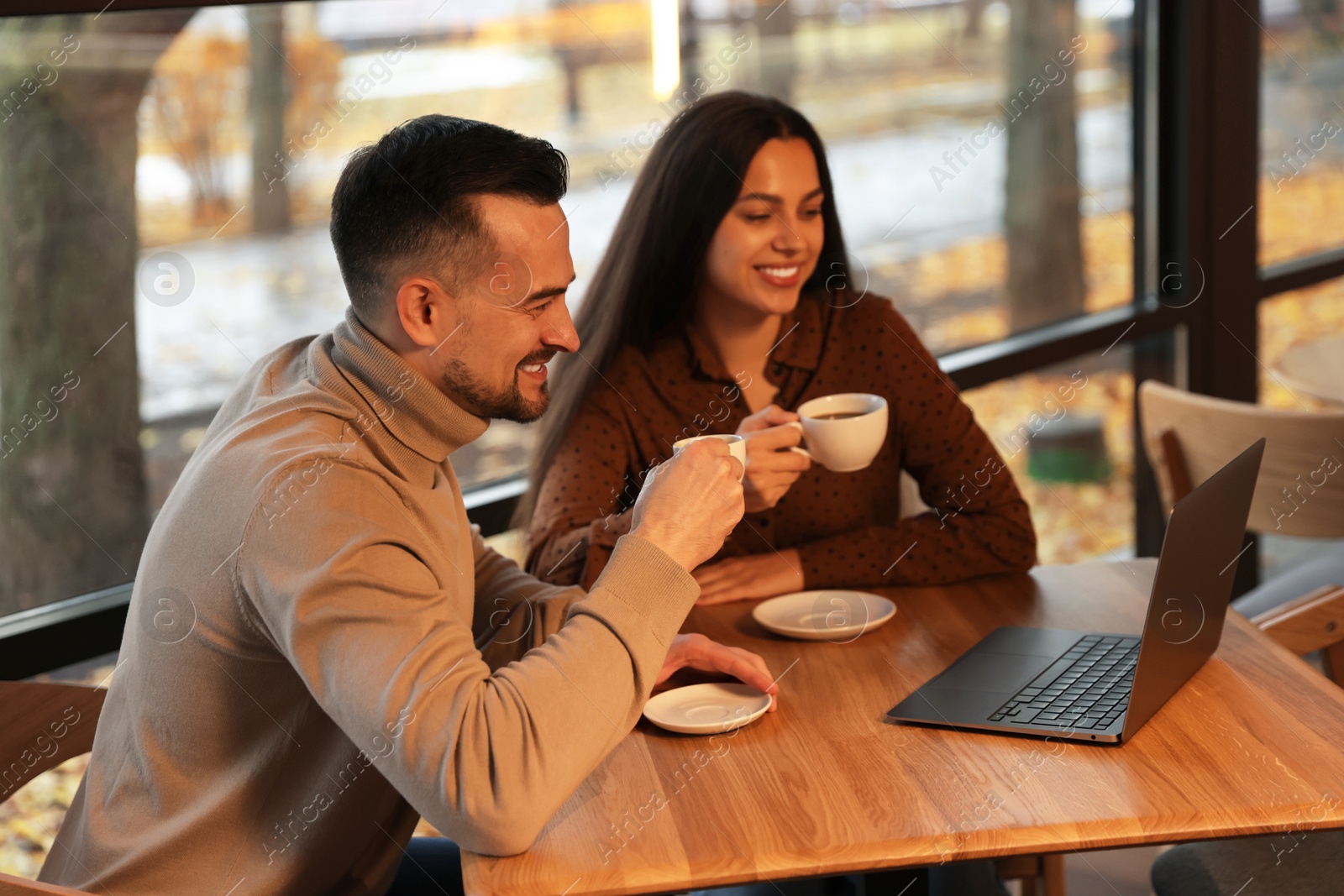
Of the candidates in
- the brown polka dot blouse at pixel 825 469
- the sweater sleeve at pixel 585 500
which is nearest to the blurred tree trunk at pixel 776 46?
the brown polka dot blouse at pixel 825 469

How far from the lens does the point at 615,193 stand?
2.68m

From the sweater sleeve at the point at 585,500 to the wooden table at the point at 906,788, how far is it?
43 centimetres

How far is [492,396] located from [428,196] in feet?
0.72

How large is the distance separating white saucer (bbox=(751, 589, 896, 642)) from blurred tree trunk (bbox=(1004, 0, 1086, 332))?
188 cm

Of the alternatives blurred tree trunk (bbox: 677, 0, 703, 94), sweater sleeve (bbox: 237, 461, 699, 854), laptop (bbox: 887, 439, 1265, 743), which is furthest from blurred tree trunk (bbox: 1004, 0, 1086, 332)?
sweater sleeve (bbox: 237, 461, 699, 854)

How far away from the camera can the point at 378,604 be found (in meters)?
1.12

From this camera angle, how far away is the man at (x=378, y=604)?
3.61ft

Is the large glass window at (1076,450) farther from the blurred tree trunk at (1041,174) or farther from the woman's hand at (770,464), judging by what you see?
the woman's hand at (770,464)

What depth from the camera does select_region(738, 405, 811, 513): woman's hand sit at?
1.64 m

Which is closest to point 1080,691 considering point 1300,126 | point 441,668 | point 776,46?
point 441,668

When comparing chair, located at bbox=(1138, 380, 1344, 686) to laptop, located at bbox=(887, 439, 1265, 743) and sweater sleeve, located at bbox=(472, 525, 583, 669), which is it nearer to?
laptop, located at bbox=(887, 439, 1265, 743)

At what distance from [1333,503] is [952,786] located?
4.08 ft

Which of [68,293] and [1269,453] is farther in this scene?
[1269,453]

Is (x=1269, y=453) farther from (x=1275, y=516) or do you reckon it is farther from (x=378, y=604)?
(x=378, y=604)
